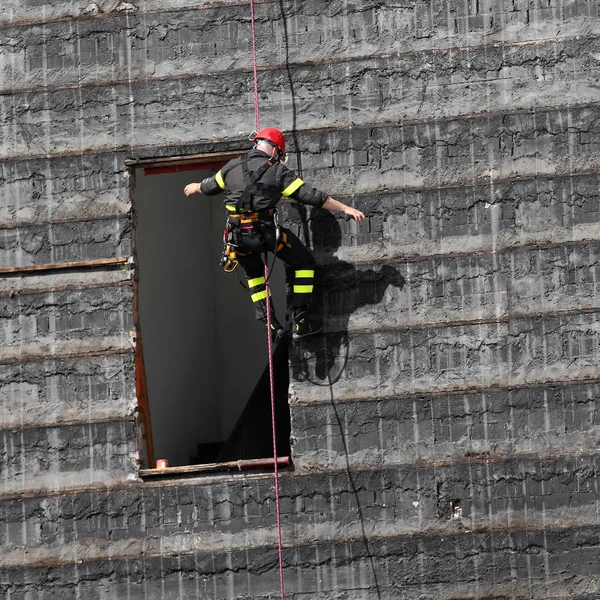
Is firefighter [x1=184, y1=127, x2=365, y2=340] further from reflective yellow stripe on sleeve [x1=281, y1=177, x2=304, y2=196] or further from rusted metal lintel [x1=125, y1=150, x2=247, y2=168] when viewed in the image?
rusted metal lintel [x1=125, y1=150, x2=247, y2=168]

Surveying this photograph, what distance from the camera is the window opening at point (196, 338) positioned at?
36.1 feet

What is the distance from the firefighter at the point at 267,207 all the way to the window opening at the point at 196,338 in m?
0.73

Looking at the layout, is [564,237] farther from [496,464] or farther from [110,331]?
[110,331]

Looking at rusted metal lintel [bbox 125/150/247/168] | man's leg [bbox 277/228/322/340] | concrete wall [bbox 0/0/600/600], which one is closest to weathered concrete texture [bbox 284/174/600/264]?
concrete wall [bbox 0/0/600/600]

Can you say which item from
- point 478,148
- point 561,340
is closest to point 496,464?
point 561,340

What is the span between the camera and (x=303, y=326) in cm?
849

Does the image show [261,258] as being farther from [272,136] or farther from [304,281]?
[272,136]

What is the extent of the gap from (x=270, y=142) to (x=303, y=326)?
1476 millimetres

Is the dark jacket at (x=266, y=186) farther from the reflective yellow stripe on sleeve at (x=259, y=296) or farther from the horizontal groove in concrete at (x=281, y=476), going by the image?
the horizontal groove in concrete at (x=281, y=476)

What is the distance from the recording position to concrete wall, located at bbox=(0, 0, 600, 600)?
845 centimetres

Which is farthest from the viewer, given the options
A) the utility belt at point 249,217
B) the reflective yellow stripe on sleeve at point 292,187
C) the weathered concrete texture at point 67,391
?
the weathered concrete texture at point 67,391

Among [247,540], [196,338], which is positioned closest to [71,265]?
[247,540]

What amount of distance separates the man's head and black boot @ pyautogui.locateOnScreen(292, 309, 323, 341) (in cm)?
127

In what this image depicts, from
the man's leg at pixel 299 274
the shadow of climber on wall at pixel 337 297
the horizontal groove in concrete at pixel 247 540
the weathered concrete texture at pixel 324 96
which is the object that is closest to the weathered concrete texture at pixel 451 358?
the shadow of climber on wall at pixel 337 297
